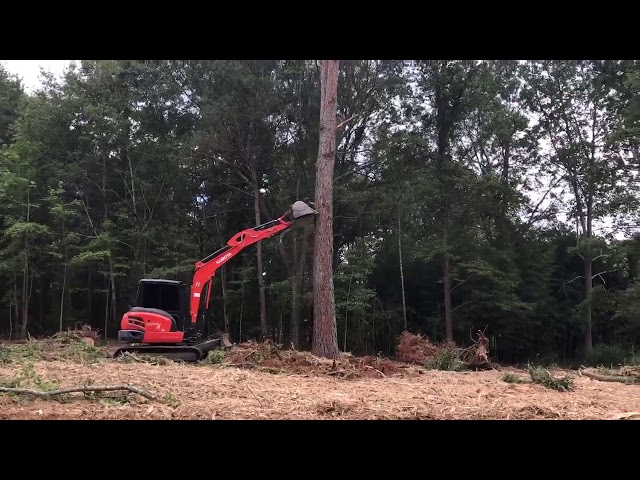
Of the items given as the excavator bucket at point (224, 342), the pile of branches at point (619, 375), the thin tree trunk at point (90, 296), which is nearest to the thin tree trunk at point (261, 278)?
the excavator bucket at point (224, 342)

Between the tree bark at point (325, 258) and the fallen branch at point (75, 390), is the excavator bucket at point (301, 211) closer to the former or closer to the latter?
the tree bark at point (325, 258)

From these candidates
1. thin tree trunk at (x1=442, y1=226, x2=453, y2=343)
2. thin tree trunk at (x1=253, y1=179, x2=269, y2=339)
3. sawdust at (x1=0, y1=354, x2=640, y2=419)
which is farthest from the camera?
thin tree trunk at (x1=442, y1=226, x2=453, y2=343)

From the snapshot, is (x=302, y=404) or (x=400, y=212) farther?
(x=400, y=212)

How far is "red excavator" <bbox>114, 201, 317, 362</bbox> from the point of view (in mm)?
10586

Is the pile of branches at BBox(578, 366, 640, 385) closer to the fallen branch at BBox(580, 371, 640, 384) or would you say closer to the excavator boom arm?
the fallen branch at BBox(580, 371, 640, 384)

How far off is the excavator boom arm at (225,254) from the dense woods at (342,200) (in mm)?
7384

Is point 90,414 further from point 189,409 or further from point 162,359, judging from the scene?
point 162,359

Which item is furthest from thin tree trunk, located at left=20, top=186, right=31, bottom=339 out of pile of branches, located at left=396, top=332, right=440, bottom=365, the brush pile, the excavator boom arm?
pile of branches, located at left=396, top=332, right=440, bottom=365

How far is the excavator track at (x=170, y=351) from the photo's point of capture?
10.5 meters

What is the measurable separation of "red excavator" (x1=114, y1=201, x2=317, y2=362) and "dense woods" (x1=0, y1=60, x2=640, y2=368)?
7.43 metres

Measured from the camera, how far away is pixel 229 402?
583 centimetres

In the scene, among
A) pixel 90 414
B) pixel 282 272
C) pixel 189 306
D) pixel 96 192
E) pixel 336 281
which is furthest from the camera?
pixel 96 192

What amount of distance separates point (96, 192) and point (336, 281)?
1061cm

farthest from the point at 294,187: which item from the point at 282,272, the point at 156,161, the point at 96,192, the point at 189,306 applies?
the point at 189,306
